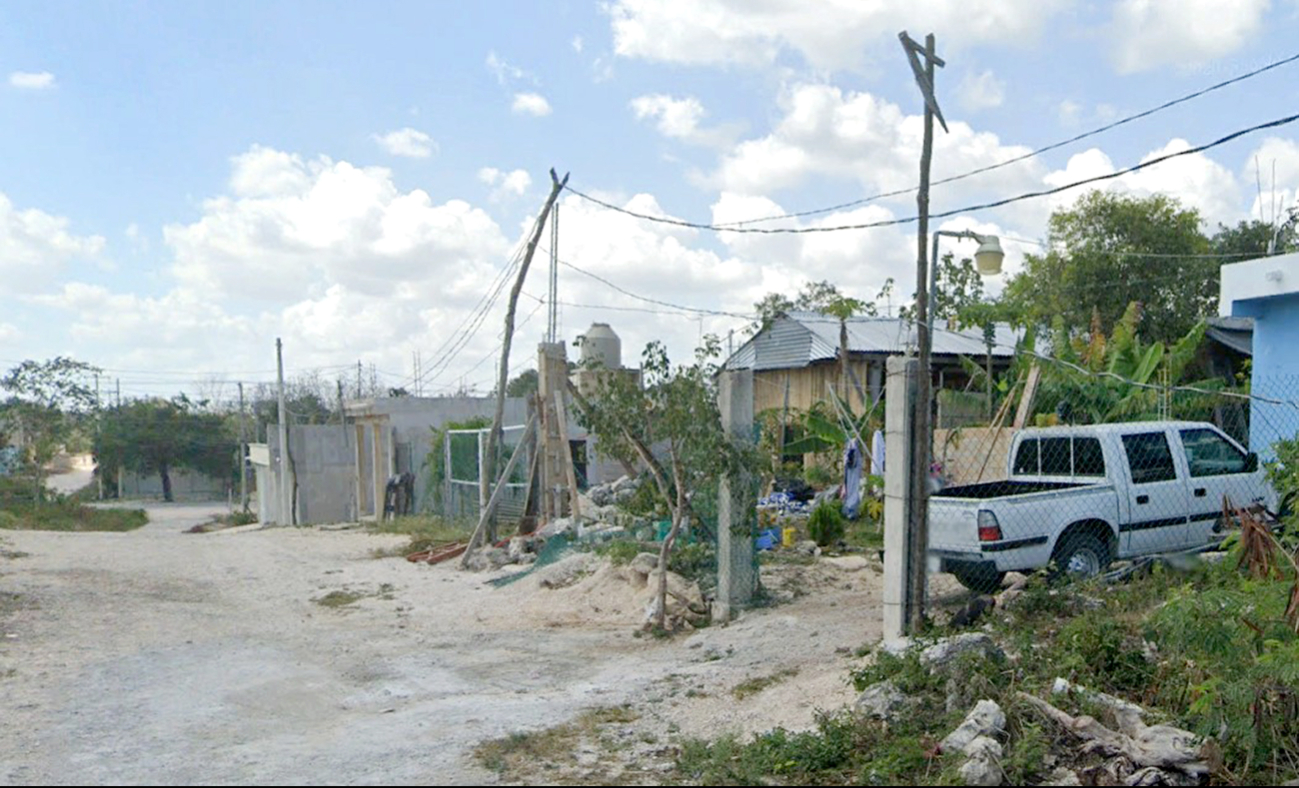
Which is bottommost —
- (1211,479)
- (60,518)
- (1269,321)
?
(60,518)

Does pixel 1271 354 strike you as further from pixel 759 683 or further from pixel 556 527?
pixel 759 683

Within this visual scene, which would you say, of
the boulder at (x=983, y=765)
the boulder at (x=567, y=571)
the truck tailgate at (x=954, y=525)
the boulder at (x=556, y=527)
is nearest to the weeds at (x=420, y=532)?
the boulder at (x=556, y=527)

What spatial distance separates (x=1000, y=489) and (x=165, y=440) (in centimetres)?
4878

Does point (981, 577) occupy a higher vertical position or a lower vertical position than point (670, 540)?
lower

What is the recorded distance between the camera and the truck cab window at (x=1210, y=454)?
10336mm

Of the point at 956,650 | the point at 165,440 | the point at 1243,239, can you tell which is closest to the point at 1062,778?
the point at 956,650

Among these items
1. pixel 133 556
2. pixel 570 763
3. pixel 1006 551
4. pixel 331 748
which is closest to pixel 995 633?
pixel 1006 551

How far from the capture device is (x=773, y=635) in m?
9.04

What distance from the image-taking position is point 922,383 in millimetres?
7898

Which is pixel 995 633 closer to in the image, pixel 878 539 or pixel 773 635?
pixel 773 635

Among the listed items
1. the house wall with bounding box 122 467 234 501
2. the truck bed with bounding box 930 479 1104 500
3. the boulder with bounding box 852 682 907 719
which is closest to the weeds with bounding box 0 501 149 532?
the house wall with bounding box 122 467 234 501

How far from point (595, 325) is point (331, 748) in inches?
723

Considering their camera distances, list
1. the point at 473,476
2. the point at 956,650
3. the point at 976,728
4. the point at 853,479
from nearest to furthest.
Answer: the point at 976,728, the point at 956,650, the point at 853,479, the point at 473,476

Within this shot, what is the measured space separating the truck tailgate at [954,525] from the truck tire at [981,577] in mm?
202
